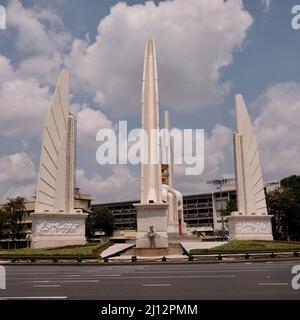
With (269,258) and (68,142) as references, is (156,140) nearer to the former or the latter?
(68,142)

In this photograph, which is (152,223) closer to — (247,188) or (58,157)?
(58,157)

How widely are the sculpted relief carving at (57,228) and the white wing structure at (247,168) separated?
47.5ft

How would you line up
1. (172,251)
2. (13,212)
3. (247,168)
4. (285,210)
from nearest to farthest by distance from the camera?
(172,251) < (247,168) < (285,210) < (13,212)

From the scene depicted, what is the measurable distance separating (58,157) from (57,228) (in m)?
5.97

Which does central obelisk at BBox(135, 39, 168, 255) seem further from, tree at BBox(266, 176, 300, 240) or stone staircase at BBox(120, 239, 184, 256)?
tree at BBox(266, 176, 300, 240)

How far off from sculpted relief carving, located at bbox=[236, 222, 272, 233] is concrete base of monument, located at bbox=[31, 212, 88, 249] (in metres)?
13.3

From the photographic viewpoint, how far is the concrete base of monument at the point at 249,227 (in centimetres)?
3497

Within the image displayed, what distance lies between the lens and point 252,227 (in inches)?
1394

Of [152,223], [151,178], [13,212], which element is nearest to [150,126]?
[151,178]
